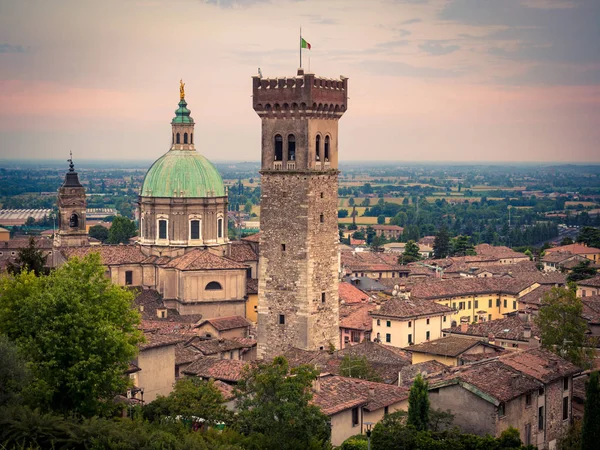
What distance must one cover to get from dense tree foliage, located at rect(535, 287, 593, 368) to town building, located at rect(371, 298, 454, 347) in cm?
763

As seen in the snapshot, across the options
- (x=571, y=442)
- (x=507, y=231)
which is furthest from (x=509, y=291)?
(x=507, y=231)

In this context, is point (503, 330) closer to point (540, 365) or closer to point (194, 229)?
point (540, 365)

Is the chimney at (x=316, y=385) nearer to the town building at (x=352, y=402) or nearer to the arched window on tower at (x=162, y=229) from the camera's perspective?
the town building at (x=352, y=402)

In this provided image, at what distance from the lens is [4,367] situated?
29531 millimetres

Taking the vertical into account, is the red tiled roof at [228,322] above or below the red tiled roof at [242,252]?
below

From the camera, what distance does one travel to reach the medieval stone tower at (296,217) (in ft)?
153

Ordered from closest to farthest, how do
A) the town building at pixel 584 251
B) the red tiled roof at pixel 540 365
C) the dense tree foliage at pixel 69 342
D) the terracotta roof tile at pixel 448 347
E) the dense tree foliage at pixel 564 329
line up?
1. the dense tree foliage at pixel 69 342
2. the red tiled roof at pixel 540 365
3. the dense tree foliage at pixel 564 329
4. the terracotta roof tile at pixel 448 347
5. the town building at pixel 584 251

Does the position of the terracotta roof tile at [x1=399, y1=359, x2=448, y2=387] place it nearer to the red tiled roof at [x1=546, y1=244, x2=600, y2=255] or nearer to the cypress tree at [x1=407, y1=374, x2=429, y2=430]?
the cypress tree at [x1=407, y1=374, x2=429, y2=430]

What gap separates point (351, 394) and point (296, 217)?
12.3 meters

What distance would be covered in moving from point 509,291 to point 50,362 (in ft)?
136

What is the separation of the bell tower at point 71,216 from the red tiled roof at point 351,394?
35222 mm

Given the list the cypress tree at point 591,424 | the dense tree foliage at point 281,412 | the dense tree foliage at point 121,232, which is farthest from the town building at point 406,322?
the dense tree foliage at point 121,232

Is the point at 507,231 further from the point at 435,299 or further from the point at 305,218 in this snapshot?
the point at 305,218

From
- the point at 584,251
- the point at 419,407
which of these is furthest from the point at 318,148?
the point at 584,251
